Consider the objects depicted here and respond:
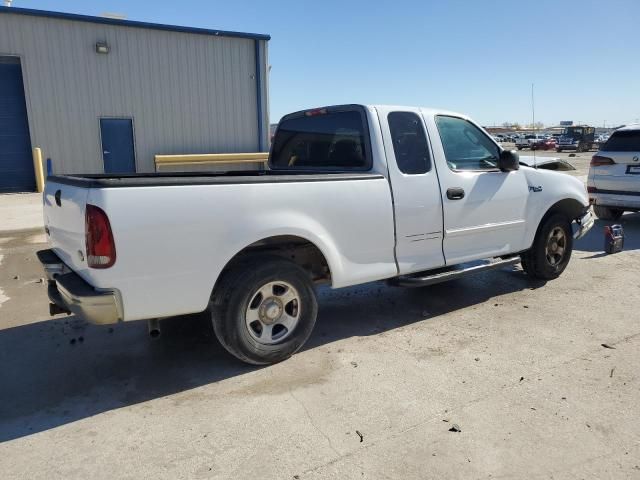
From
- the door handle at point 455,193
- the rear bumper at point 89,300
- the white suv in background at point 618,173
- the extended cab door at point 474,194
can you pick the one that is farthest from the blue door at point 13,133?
the white suv in background at point 618,173

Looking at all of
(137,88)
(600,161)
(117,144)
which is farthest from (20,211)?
(600,161)

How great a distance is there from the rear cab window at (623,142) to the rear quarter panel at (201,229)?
24.5 ft

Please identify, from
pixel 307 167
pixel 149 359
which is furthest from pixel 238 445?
pixel 307 167

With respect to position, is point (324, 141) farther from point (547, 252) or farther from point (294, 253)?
point (547, 252)

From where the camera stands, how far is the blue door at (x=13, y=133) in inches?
582

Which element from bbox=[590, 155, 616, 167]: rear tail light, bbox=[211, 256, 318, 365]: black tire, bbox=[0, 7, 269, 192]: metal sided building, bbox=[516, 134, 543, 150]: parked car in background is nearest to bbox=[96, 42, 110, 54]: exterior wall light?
bbox=[0, 7, 269, 192]: metal sided building

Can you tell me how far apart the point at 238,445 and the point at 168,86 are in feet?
50.8

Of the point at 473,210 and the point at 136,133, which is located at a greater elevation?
the point at 136,133

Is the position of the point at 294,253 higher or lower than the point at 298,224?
lower

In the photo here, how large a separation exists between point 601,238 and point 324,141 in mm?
6238

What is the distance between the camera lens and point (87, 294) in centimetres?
314

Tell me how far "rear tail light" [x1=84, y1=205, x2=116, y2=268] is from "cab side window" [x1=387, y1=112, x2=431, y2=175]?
243 cm

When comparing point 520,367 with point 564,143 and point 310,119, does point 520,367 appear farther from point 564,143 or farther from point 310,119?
point 564,143

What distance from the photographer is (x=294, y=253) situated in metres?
4.18
